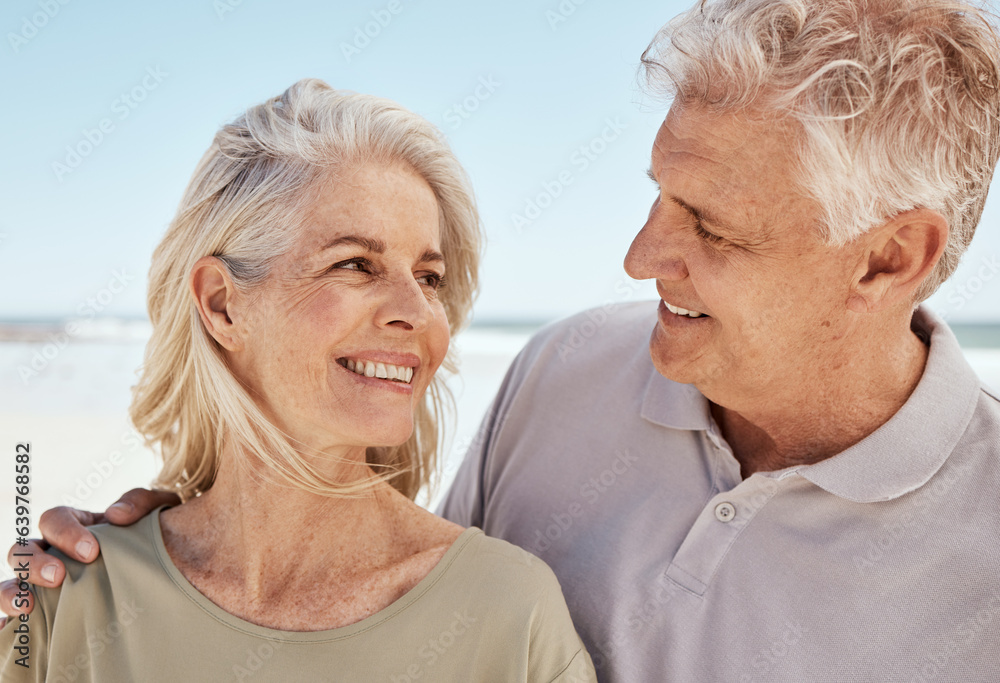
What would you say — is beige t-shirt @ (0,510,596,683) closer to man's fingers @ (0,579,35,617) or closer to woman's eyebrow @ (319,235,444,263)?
man's fingers @ (0,579,35,617)

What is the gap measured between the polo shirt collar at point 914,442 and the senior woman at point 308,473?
2.41 ft

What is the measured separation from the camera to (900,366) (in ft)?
6.36

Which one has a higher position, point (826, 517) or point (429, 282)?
point (429, 282)

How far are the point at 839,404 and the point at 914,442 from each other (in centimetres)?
20

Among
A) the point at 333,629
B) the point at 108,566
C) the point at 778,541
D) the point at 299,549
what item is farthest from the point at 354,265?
the point at 778,541

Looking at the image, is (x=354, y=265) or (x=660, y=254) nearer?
(x=354, y=265)

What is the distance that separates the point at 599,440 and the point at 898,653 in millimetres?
926

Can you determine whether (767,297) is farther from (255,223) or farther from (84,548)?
(84,548)

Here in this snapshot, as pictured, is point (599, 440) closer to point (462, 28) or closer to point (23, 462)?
point (23, 462)

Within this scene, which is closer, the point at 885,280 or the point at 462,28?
the point at 885,280

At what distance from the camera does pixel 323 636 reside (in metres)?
1.69

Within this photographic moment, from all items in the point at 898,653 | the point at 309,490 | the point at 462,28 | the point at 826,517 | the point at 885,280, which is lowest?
the point at 898,653

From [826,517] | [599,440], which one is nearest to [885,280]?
[826,517]

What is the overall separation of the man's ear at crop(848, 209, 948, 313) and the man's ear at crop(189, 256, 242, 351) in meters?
1.48
